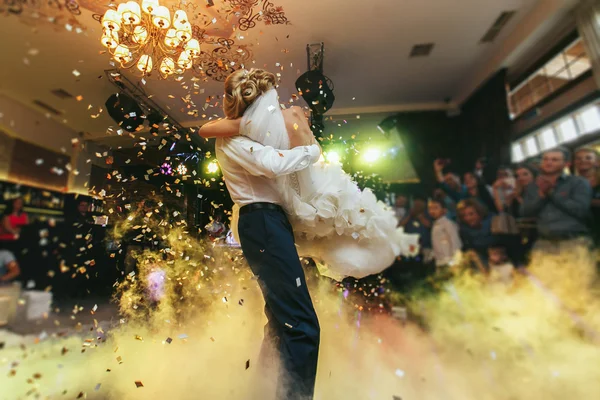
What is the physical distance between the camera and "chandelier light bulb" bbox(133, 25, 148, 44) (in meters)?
1.02

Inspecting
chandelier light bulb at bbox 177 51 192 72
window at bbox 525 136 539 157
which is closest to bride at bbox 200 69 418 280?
chandelier light bulb at bbox 177 51 192 72

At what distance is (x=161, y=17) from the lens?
1.03 m

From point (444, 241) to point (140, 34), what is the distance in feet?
5.66

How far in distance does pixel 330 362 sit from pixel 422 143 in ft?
3.48

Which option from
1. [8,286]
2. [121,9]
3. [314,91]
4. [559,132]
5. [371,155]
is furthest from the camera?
[559,132]

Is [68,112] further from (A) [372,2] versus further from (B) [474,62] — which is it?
(B) [474,62]

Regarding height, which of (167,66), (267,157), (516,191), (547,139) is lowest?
(516,191)

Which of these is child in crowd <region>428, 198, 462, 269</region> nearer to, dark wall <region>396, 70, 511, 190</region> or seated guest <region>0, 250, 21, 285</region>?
dark wall <region>396, 70, 511, 190</region>

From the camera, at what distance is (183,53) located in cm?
107

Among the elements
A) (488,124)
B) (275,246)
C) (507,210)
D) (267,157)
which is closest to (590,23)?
(488,124)

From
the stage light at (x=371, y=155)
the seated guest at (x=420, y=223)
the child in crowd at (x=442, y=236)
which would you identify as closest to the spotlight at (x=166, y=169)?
the stage light at (x=371, y=155)

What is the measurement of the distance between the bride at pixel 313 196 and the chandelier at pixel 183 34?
190mm

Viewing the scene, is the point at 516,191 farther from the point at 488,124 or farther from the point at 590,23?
the point at 590,23

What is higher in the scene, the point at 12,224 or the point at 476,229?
the point at 12,224
